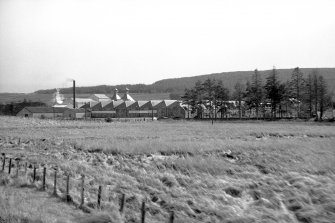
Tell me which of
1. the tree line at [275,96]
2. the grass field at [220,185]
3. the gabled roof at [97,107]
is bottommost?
the grass field at [220,185]

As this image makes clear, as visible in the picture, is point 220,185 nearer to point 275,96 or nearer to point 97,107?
point 275,96

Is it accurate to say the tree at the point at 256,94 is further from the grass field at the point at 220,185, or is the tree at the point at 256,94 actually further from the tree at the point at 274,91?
the grass field at the point at 220,185

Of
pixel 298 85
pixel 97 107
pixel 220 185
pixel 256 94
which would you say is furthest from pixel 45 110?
pixel 220 185

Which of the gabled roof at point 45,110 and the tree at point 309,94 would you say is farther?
the gabled roof at point 45,110

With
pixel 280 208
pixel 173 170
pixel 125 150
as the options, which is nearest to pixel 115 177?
pixel 173 170

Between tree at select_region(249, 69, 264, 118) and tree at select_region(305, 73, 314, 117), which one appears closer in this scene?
tree at select_region(305, 73, 314, 117)

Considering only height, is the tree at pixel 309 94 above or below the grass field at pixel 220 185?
above

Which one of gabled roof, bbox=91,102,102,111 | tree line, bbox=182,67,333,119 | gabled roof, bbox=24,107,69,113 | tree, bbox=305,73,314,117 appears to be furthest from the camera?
gabled roof, bbox=91,102,102,111

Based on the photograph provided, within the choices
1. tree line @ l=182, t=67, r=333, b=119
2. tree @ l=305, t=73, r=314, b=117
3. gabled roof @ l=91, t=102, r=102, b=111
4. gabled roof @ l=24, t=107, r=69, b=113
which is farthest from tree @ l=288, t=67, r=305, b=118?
gabled roof @ l=24, t=107, r=69, b=113

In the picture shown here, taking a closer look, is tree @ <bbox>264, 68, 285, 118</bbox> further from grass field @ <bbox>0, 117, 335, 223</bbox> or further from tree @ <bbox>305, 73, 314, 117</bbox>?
grass field @ <bbox>0, 117, 335, 223</bbox>

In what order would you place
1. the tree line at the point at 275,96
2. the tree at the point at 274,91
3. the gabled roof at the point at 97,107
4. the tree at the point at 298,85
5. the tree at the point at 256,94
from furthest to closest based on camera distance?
the gabled roof at the point at 97,107 → the tree at the point at 298,85 → the tree at the point at 256,94 → the tree line at the point at 275,96 → the tree at the point at 274,91

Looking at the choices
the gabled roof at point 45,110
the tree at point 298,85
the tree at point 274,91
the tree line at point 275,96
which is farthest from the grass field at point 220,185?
the gabled roof at point 45,110

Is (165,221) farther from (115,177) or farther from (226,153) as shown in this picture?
(226,153)

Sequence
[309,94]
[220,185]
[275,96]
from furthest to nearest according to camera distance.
Answer: [309,94] < [275,96] < [220,185]
